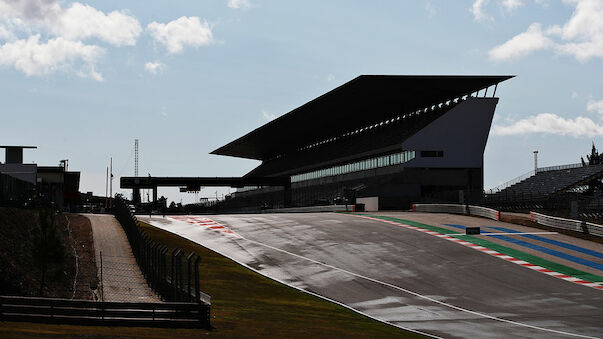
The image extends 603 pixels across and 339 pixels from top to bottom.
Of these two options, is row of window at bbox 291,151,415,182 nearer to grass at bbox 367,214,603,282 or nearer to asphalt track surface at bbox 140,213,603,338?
asphalt track surface at bbox 140,213,603,338

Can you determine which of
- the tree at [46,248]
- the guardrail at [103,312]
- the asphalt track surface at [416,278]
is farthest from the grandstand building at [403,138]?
the guardrail at [103,312]

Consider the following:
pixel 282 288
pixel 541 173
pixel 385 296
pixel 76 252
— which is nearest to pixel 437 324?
pixel 385 296

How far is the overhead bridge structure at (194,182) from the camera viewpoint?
358 feet

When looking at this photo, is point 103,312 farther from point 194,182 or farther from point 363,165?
point 194,182

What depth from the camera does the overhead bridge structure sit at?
10925cm

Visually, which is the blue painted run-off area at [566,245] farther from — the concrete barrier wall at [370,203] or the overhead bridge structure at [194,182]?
the overhead bridge structure at [194,182]

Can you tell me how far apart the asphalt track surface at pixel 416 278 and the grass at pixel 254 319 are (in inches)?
55.2

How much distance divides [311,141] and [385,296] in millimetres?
110450

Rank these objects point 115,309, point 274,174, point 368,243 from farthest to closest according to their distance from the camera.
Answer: point 274,174, point 368,243, point 115,309

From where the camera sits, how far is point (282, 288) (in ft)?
108

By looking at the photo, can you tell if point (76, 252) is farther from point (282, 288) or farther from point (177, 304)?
point (177, 304)

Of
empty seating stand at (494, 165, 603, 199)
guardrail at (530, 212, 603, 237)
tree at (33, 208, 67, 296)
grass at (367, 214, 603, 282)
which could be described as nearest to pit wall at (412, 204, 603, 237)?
guardrail at (530, 212, 603, 237)

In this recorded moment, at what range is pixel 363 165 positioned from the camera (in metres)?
103

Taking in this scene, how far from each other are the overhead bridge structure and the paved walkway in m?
58.9
